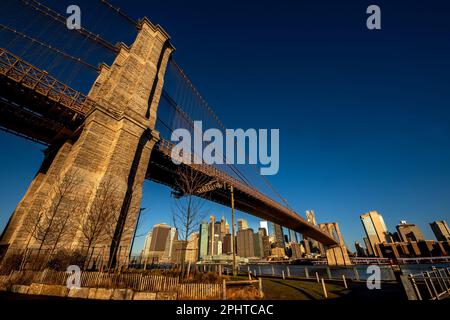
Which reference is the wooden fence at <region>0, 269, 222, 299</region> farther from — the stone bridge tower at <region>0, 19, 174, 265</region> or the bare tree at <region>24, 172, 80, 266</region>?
the stone bridge tower at <region>0, 19, 174, 265</region>

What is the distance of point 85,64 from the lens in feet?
74.0

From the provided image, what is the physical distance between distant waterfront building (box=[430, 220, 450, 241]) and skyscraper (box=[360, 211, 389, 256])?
21.7 metres

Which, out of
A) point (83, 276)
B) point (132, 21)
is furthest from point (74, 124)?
point (132, 21)

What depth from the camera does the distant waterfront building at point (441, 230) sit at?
305ft

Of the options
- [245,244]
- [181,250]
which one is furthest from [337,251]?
[245,244]

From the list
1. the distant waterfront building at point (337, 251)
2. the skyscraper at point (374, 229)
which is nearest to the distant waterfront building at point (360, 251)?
the skyscraper at point (374, 229)

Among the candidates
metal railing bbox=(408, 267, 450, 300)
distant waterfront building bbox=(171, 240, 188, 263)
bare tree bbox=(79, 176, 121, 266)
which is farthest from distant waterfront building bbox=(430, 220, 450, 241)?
bare tree bbox=(79, 176, 121, 266)

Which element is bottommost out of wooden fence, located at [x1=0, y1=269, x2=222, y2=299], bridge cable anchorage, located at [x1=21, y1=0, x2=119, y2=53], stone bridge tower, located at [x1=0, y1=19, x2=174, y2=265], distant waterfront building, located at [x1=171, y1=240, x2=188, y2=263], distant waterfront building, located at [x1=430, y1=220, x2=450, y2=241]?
wooden fence, located at [x1=0, y1=269, x2=222, y2=299]

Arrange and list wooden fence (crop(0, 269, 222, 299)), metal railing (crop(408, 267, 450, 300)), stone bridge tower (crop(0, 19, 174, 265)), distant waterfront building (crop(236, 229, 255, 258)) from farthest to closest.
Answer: distant waterfront building (crop(236, 229, 255, 258)), stone bridge tower (crop(0, 19, 174, 265)), wooden fence (crop(0, 269, 222, 299)), metal railing (crop(408, 267, 450, 300))

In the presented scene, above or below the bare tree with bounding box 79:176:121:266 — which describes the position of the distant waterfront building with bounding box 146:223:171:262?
above

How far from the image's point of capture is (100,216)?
1015 centimetres

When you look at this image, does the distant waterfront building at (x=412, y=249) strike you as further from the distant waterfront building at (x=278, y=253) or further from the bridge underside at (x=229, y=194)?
the bridge underside at (x=229, y=194)

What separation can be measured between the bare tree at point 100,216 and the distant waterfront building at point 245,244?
13611cm

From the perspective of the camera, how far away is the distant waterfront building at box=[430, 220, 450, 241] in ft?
305
